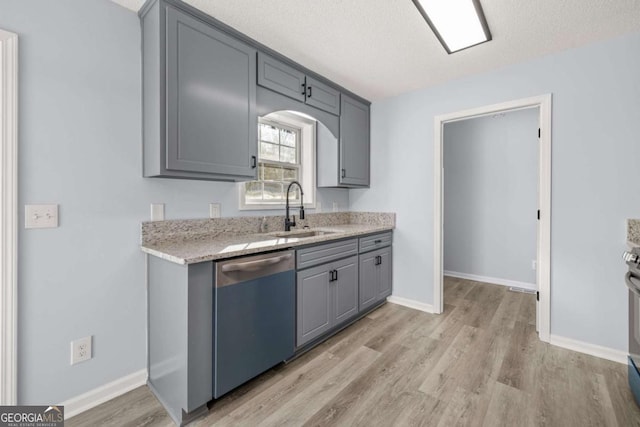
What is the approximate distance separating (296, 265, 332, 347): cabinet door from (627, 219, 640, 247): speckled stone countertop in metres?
2.30

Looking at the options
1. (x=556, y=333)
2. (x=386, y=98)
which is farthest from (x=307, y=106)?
(x=556, y=333)

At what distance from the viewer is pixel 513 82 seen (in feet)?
8.76

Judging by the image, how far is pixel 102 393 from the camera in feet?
5.81

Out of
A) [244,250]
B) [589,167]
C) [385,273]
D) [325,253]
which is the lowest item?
[385,273]

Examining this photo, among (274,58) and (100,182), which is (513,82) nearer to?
(274,58)

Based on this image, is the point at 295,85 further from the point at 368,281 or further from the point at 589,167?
the point at 589,167

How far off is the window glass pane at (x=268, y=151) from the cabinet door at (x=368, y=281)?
1393mm

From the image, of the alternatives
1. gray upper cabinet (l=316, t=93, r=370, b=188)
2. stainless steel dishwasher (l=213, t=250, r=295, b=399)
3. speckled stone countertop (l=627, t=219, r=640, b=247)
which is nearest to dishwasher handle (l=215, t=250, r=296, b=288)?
stainless steel dishwasher (l=213, t=250, r=295, b=399)

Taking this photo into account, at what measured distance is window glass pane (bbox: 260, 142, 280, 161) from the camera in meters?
2.94

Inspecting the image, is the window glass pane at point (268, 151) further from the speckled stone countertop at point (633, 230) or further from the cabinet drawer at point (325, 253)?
the speckled stone countertop at point (633, 230)

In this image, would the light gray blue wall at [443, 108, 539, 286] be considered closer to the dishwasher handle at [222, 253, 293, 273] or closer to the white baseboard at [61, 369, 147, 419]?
the dishwasher handle at [222, 253, 293, 273]

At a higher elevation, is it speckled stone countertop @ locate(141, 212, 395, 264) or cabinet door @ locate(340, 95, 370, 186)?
cabinet door @ locate(340, 95, 370, 186)

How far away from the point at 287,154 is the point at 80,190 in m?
1.93

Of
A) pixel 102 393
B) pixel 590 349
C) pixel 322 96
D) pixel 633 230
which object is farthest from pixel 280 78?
pixel 590 349
